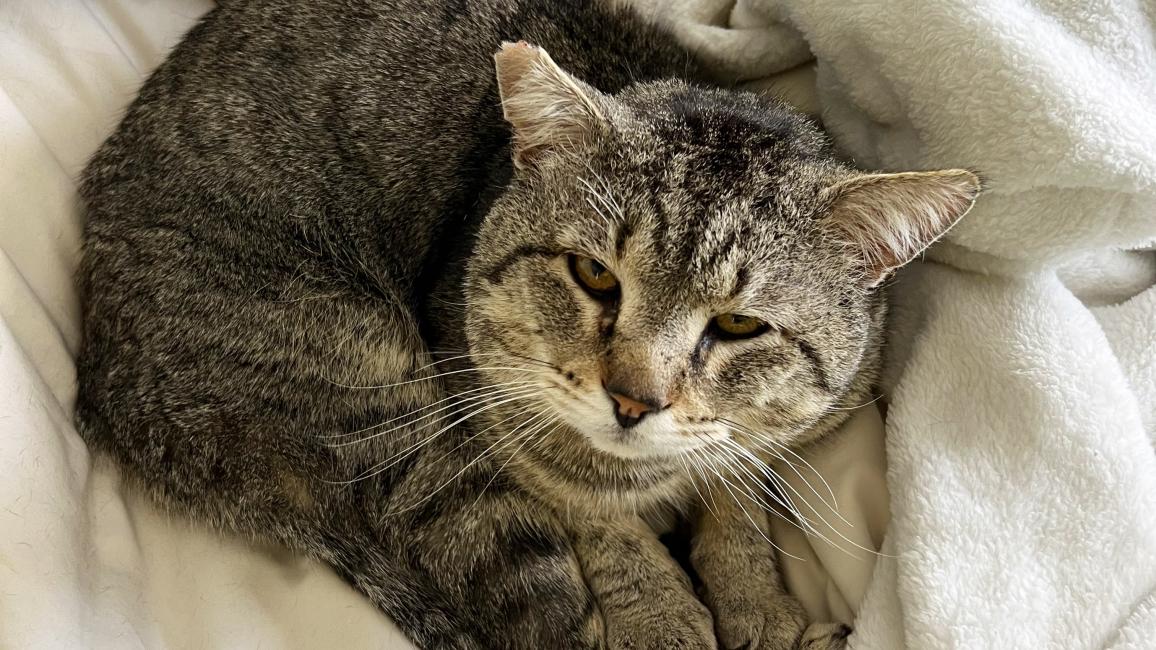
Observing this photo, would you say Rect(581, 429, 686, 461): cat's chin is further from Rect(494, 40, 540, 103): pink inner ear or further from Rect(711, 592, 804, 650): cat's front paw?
Rect(494, 40, 540, 103): pink inner ear

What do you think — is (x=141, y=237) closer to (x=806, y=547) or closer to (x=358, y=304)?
(x=358, y=304)

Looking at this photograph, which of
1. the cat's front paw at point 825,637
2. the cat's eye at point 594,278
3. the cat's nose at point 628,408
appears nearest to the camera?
the cat's nose at point 628,408

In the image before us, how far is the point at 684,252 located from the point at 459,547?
2.09 ft

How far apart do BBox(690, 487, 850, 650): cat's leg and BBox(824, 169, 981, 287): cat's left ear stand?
19.4 inches

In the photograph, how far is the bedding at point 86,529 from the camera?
131 cm

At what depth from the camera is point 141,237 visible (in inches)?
57.6

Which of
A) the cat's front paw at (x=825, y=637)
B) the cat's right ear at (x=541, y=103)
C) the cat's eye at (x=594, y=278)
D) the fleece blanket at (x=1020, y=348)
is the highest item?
the cat's right ear at (x=541, y=103)

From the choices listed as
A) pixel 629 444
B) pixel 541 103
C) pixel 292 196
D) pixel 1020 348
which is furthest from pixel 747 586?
pixel 292 196

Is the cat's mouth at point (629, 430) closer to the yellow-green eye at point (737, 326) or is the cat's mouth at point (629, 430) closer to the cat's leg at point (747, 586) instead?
the yellow-green eye at point (737, 326)

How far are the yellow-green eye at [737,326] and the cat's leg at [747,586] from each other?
15.3 inches

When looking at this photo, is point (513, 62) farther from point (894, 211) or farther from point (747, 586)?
point (747, 586)

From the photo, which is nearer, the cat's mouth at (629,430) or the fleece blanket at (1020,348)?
the cat's mouth at (629,430)

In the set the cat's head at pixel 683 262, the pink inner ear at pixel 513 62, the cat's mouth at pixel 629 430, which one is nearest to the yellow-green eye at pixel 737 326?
the cat's head at pixel 683 262

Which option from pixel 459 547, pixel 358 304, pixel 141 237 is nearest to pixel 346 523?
pixel 459 547
